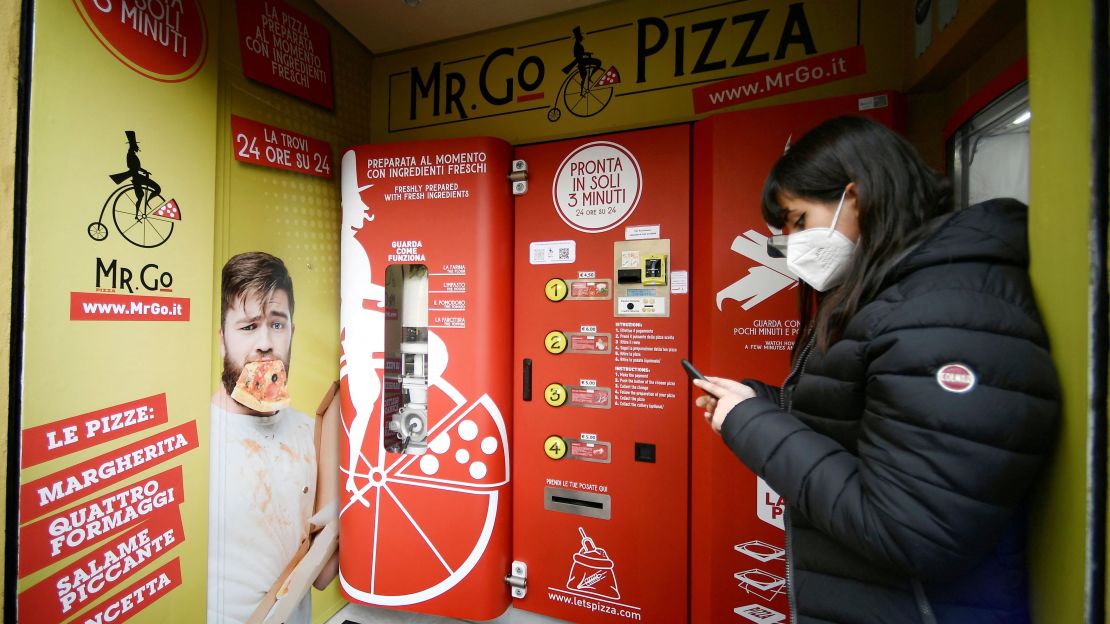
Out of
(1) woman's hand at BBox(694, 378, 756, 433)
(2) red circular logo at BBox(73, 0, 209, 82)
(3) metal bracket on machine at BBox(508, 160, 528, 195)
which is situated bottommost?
(1) woman's hand at BBox(694, 378, 756, 433)

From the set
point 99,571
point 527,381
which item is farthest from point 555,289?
point 99,571

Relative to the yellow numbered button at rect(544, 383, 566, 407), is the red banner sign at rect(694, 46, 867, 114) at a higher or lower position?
higher

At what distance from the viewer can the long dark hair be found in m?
0.90

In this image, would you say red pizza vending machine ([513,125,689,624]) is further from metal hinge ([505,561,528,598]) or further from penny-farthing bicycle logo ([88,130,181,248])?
penny-farthing bicycle logo ([88,130,181,248])

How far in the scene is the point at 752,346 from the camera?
171cm

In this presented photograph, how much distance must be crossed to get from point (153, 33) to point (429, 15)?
112 centimetres

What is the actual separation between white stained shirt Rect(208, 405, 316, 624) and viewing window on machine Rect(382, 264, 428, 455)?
0.41m

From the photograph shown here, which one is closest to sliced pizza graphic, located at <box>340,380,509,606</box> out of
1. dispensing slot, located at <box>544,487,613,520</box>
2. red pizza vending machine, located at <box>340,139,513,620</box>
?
red pizza vending machine, located at <box>340,139,513,620</box>

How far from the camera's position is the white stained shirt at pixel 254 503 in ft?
5.78

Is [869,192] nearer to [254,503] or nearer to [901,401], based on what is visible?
[901,401]

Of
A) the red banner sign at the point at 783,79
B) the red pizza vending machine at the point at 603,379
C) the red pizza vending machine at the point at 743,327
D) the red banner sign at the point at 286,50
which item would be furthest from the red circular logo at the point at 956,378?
the red banner sign at the point at 286,50

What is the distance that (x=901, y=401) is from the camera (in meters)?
0.74

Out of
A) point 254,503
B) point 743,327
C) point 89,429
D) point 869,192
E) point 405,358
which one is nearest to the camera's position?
point 869,192

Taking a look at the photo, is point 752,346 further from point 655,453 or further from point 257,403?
point 257,403
